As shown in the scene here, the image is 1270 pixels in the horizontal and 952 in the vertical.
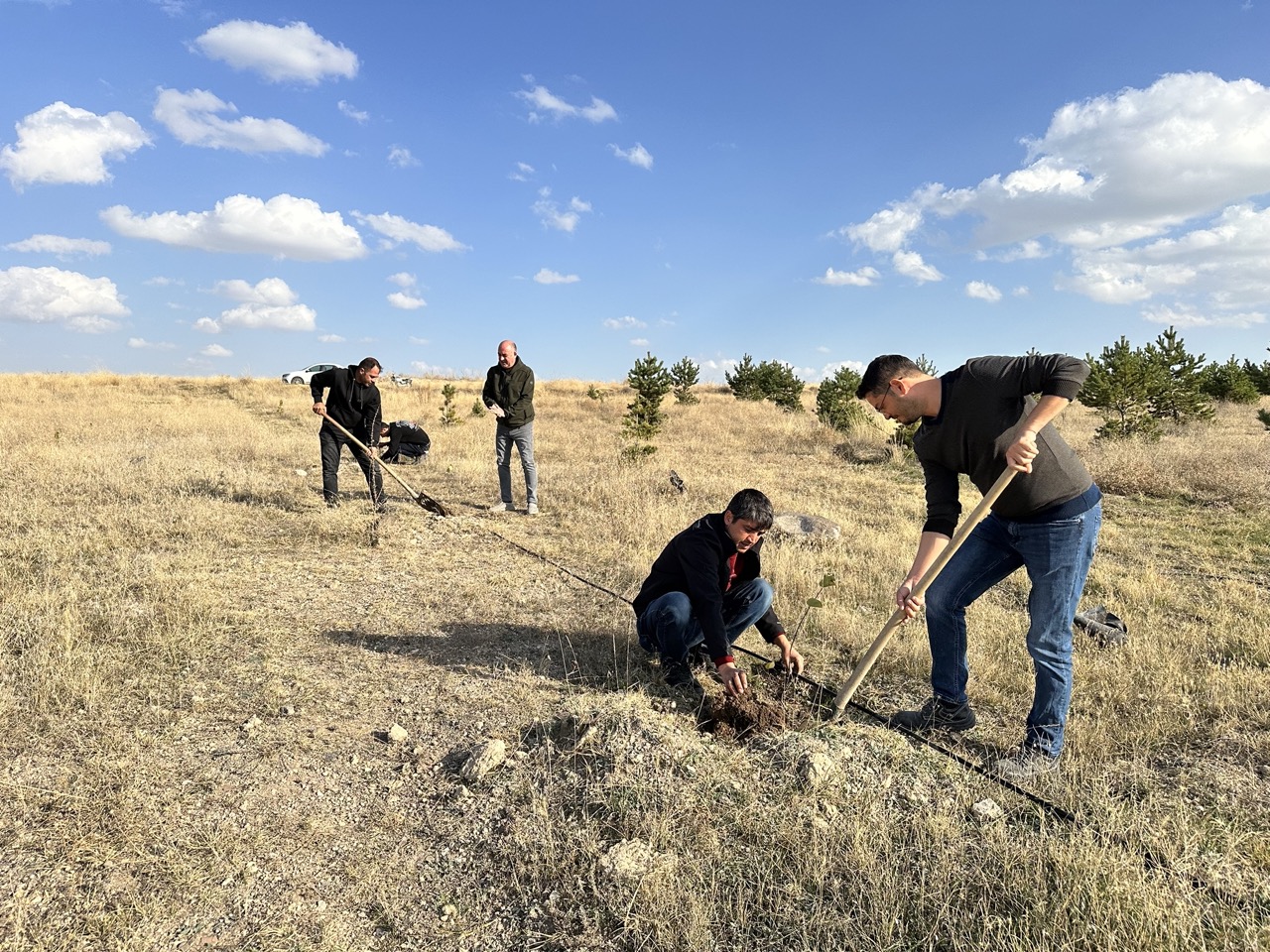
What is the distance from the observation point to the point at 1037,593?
9.67 ft

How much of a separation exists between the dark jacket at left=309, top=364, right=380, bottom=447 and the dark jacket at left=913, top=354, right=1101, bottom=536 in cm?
634

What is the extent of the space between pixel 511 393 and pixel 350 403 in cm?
176

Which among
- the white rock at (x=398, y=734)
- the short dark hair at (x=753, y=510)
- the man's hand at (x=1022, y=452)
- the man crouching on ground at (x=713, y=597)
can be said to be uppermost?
the man's hand at (x=1022, y=452)

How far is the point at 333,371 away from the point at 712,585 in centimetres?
594

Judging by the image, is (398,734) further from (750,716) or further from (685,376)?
(685,376)

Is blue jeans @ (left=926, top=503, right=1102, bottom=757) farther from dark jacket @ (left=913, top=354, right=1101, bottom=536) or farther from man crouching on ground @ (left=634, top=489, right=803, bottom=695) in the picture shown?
man crouching on ground @ (left=634, top=489, right=803, bottom=695)

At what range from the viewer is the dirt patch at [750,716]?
10.6 ft

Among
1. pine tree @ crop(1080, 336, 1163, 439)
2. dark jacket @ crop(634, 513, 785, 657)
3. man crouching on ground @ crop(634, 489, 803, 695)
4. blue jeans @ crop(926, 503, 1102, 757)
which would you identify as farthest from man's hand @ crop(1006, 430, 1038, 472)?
pine tree @ crop(1080, 336, 1163, 439)

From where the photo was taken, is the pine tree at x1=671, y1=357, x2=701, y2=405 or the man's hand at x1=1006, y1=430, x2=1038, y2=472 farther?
the pine tree at x1=671, y1=357, x2=701, y2=405

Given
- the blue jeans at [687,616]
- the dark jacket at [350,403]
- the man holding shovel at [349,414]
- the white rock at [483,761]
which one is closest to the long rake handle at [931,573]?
the blue jeans at [687,616]

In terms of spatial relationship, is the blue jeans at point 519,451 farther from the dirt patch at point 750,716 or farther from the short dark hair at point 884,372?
the short dark hair at point 884,372

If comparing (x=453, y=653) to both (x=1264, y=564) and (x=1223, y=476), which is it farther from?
(x=1223, y=476)

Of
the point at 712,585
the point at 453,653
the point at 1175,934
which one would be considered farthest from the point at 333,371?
the point at 1175,934

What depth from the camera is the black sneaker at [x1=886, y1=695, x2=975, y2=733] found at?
11.2 ft
